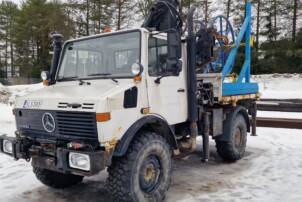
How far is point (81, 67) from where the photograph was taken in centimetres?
532

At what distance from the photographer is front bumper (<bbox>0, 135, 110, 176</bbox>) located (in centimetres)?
399

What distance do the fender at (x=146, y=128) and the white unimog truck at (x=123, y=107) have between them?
13 mm

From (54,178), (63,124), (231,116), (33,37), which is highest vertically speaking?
(33,37)

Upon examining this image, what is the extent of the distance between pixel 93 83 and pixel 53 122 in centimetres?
80

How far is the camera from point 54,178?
5.54m

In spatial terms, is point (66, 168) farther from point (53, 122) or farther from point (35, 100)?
point (35, 100)

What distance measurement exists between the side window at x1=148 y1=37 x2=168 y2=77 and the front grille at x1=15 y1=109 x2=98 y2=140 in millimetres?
1212

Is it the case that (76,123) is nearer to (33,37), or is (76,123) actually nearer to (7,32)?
(33,37)

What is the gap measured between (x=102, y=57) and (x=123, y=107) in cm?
106

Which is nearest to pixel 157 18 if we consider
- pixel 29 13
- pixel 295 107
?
pixel 295 107

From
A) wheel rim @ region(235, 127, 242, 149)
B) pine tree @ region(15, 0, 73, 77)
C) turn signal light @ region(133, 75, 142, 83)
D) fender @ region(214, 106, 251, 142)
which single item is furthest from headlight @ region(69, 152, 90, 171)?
pine tree @ region(15, 0, 73, 77)

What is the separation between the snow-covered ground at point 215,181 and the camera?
5.13 meters

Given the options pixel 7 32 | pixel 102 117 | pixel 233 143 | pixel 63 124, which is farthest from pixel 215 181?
pixel 7 32

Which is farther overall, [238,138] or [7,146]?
[238,138]
